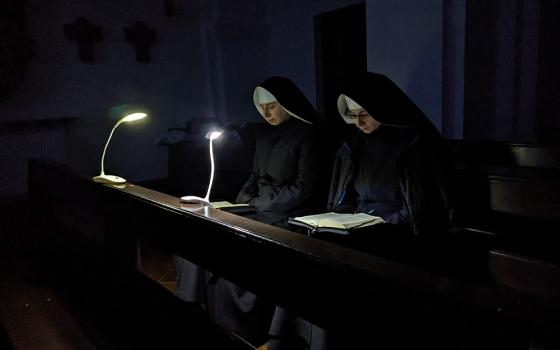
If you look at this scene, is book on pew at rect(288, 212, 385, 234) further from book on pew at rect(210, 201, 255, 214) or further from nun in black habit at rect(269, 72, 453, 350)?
book on pew at rect(210, 201, 255, 214)

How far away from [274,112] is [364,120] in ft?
2.69

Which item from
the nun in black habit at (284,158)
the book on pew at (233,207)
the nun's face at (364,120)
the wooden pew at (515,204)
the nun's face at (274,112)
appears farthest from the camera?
the nun's face at (274,112)

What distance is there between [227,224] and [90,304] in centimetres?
123

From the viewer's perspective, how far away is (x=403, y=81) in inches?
189

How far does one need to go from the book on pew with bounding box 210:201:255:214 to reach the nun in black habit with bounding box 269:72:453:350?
1.87 feet

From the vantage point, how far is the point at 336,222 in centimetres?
245

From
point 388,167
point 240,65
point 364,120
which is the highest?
point 240,65

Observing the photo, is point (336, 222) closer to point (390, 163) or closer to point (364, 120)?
point (390, 163)

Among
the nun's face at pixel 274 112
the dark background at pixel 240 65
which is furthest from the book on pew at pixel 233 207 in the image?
the dark background at pixel 240 65

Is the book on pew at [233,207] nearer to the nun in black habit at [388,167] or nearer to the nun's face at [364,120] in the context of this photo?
the nun in black habit at [388,167]

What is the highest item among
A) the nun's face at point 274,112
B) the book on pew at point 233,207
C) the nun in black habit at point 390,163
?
the nun's face at point 274,112

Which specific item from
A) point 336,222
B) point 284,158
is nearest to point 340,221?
point 336,222

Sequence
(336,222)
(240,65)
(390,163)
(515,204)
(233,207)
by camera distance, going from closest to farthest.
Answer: (336,222) < (515,204) < (390,163) < (233,207) < (240,65)

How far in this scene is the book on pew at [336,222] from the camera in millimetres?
2391
